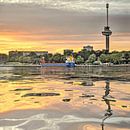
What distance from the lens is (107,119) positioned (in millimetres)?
17297

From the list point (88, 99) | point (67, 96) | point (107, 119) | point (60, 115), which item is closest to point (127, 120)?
point (107, 119)

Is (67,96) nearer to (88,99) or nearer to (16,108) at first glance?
(88,99)

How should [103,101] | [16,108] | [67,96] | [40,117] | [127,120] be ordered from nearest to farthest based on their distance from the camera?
[127,120]
[40,117]
[16,108]
[103,101]
[67,96]

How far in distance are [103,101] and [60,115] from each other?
→ 19.0 feet

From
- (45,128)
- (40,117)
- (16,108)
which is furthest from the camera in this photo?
→ (16,108)

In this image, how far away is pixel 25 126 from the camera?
15773mm

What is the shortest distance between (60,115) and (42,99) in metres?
6.78

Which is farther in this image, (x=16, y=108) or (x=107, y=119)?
(x=16, y=108)

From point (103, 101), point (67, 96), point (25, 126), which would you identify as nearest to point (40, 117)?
point (25, 126)

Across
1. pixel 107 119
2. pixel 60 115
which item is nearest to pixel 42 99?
pixel 60 115

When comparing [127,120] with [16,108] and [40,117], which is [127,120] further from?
[16,108]

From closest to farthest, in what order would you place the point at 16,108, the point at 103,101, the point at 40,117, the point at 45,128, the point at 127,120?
the point at 45,128 < the point at 127,120 < the point at 40,117 < the point at 16,108 < the point at 103,101

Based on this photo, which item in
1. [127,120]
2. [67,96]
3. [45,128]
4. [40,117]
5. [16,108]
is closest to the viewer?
[45,128]

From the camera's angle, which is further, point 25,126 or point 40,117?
point 40,117
